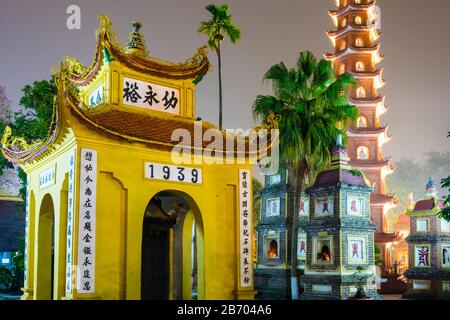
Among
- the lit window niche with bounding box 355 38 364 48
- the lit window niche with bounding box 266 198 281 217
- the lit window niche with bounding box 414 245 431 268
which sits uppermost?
the lit window niche with bounding box 355 38 364 48

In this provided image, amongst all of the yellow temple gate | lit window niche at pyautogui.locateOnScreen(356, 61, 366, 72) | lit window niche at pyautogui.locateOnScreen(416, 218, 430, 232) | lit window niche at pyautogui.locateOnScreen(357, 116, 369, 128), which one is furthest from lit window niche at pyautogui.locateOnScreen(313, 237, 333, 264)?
lit window niche at pyautogui.locateOnScreen(356, 61, 366, 72)

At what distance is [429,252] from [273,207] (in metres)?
8.75

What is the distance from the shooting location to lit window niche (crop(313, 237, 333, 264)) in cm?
2620

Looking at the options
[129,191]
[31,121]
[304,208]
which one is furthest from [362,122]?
[129,191]

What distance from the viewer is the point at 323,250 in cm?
2670

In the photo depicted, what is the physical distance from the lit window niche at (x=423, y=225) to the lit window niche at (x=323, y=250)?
7.38 metres

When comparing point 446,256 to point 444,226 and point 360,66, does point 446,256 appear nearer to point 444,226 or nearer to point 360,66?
point 444,226

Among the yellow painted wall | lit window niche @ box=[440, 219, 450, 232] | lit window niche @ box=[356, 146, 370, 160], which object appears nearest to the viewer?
the yellow painted wall

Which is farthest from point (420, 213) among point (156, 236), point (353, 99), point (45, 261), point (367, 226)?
point (45, 261)

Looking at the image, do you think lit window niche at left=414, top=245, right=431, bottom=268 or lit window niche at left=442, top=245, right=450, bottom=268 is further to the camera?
lit window niche at left=414, top=245, right=431, bottom=268

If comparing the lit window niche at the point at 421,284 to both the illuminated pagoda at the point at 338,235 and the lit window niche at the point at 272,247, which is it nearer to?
the illuminated pagoda at the point at 338,235

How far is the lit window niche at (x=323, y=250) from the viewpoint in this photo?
85.9 feet

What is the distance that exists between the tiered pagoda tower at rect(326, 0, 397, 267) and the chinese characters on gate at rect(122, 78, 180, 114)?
2604 centimetres

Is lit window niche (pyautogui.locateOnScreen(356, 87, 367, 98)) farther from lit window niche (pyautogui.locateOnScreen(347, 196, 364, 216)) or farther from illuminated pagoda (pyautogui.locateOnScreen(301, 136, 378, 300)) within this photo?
lit window niche (pyautogui.locateOnScreen(347, 196, 364, 216))
